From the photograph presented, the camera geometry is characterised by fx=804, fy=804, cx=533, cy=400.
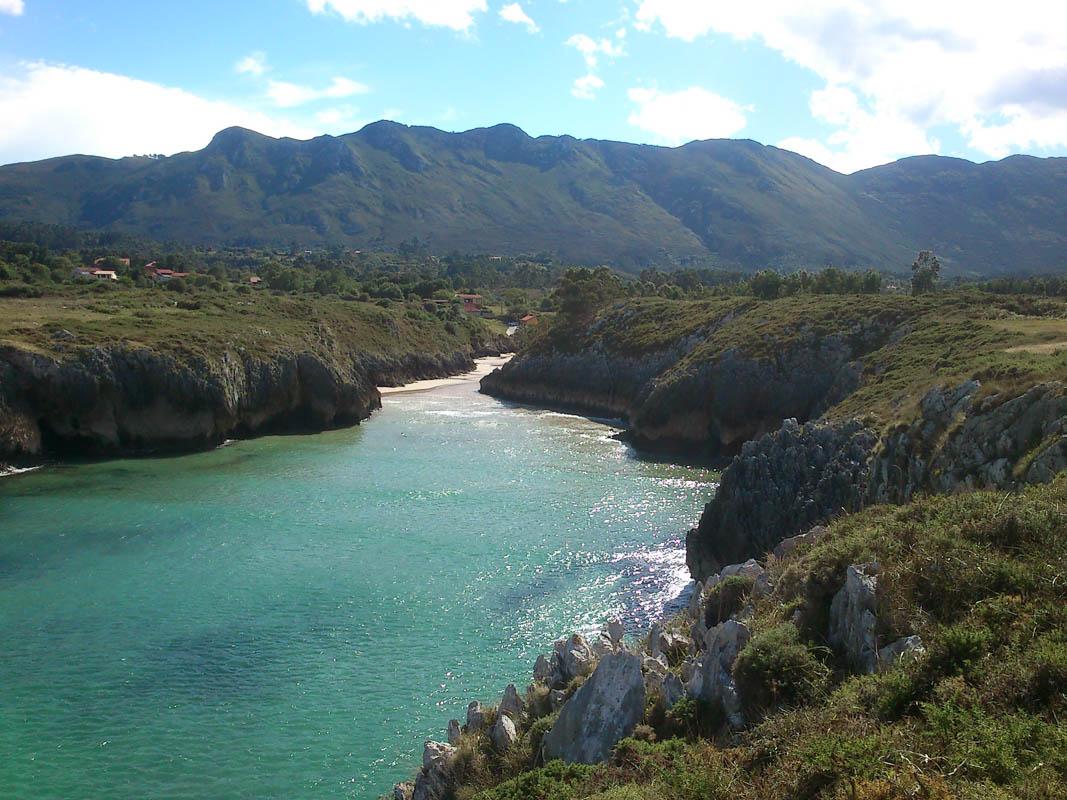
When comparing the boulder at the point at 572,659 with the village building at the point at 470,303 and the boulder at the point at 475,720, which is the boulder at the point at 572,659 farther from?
the village building at the point at 470,303

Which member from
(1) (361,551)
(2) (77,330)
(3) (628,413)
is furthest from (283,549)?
(3) (628,413)

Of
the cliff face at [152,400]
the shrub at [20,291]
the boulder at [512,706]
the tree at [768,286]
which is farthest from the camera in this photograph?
the tree at [768,286]

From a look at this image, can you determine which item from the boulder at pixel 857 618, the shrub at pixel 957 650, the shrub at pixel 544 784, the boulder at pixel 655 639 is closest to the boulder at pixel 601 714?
the shrub at pixel 544 784

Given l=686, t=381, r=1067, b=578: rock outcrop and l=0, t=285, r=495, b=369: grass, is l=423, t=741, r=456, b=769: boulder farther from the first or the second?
l=0, t=285, r=495, b=369: grass

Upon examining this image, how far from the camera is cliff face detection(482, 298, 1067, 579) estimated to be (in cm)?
2350

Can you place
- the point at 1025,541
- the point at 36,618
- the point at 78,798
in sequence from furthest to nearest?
the point at 36,618
the point at 78,798
the point at 1025,541

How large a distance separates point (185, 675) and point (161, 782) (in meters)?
4.91

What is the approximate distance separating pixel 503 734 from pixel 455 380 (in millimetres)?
87457

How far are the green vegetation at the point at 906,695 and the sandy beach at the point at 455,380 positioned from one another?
75.8 m

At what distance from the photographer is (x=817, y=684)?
37.1 ft

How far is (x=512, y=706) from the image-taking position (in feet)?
49.7

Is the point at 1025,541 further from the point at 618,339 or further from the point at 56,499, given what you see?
the point at 618,339

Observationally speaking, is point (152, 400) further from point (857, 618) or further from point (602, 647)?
point (857, 618)

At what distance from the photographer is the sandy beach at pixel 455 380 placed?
89.1 meters
